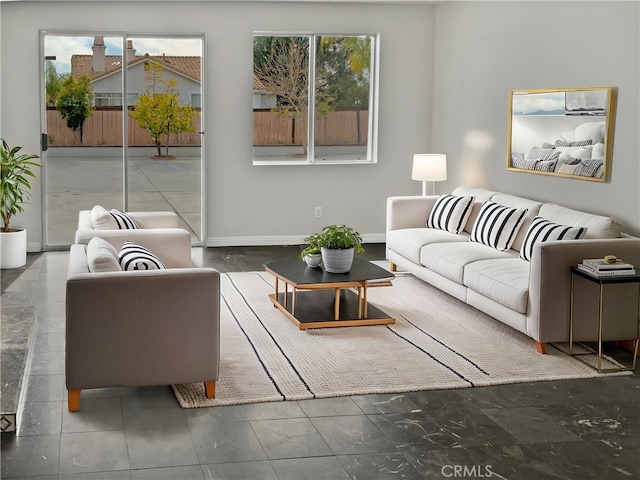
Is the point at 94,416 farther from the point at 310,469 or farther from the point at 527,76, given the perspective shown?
the point at 527,76

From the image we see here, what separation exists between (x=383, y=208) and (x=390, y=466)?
569 cm

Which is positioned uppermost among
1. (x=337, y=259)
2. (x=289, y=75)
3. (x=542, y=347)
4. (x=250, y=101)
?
(x=289, y=75)

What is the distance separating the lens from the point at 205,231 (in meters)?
8.61

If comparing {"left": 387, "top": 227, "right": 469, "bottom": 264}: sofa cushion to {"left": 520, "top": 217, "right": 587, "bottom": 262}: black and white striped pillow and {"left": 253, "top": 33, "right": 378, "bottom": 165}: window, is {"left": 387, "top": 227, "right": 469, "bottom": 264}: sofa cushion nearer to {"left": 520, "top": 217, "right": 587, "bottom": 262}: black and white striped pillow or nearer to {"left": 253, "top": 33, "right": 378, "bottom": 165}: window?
{"left": 520, "top": 217, "right": 587, "bottom": 262}: black and white striped pillow

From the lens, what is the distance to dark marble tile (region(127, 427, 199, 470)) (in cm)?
349

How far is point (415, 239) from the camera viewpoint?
22.7 feet

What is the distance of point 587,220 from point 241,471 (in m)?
3.23

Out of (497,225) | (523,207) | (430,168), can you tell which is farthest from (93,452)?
(430,168)

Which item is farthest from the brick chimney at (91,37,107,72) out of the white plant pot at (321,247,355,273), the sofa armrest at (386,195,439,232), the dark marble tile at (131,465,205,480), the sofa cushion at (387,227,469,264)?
the dark marble tile at (131,465,205,480)

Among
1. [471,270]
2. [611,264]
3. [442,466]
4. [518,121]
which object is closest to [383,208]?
[518,121]

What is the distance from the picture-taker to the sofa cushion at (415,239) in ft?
22.4

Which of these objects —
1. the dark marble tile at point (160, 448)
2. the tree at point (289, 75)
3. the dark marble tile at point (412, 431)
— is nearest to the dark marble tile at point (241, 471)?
the dark marble tile at point (160, 448)

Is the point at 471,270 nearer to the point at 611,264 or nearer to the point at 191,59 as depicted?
the point at 611,264

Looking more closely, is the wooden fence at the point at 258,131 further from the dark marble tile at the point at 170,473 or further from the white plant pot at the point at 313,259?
the dark marble tile at the point at 170,473
